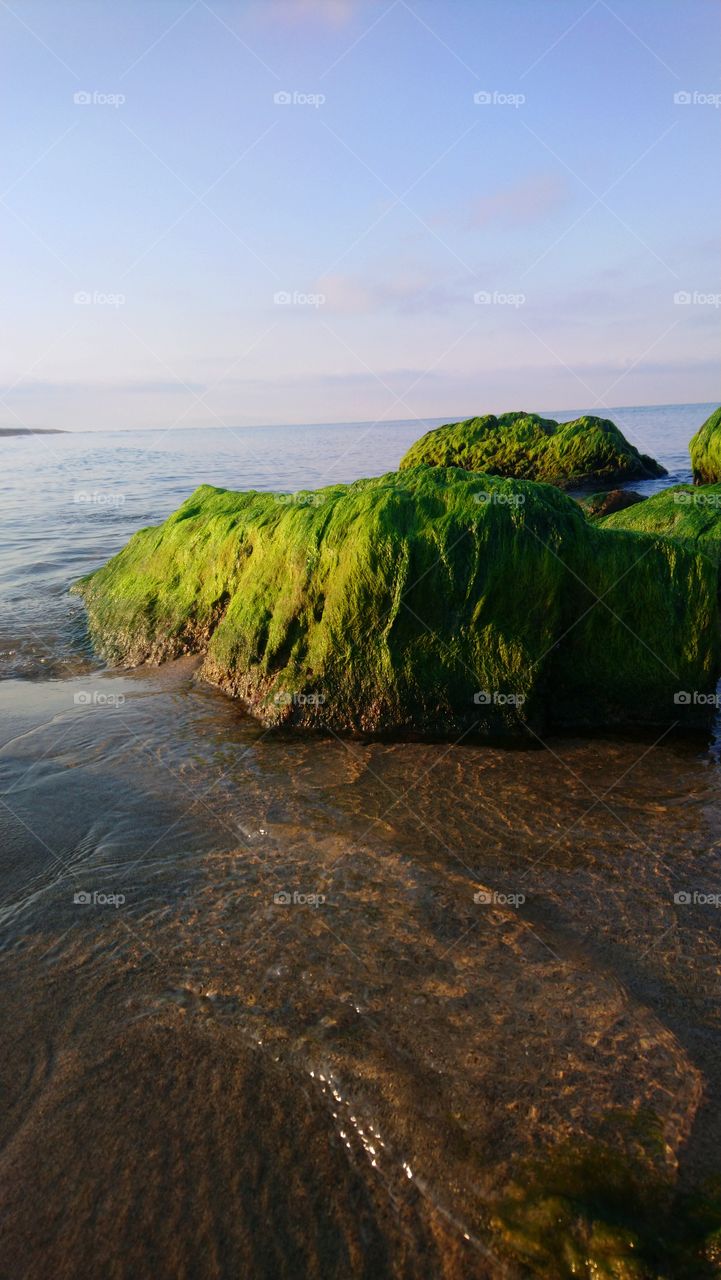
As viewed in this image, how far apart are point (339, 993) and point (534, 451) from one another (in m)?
17.7

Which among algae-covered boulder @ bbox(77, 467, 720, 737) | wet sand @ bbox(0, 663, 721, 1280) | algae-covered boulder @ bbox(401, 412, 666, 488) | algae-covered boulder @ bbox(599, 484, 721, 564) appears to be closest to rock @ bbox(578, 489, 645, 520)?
algae-covered boulder @ bbox(599, 484, 721, 564)

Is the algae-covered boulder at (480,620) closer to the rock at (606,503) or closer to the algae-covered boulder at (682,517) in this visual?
the algae-covered boulder at (682,517)

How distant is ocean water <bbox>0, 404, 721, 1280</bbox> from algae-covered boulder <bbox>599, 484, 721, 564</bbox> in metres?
4.24

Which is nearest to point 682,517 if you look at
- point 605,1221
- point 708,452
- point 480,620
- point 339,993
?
point 480,620

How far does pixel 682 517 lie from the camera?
8.86m

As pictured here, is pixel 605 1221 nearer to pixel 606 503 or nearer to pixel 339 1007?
pixel 339 1007

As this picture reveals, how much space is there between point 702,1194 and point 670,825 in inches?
81.9

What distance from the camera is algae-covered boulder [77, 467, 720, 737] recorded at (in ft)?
16.6

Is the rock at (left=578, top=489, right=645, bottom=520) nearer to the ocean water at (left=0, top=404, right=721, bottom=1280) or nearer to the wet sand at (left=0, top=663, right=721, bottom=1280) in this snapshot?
the ocean water at (left=0, top=404, right=721, bottom=1280)

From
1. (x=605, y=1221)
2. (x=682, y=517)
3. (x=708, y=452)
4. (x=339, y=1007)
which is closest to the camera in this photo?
(x=605, y=1221)

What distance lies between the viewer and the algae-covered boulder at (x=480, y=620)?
5.05 m

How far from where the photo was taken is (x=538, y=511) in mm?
→ 5211

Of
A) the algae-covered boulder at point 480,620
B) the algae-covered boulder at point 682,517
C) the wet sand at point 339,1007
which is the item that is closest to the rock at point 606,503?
the algae-covered boulder at point 682,517

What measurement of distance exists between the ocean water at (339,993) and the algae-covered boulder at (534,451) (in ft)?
47.2
